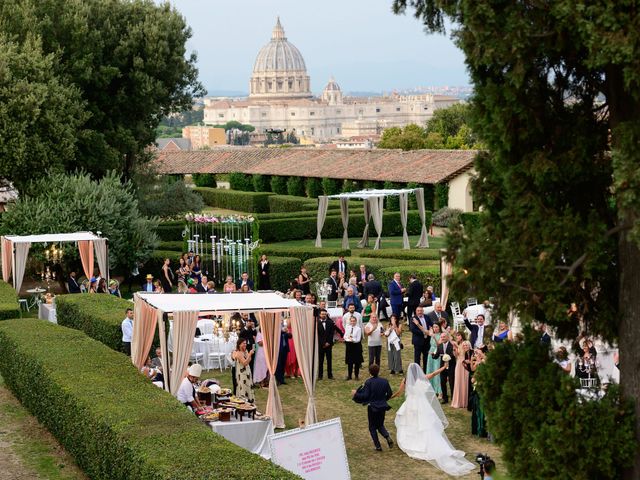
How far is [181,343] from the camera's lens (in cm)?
1557

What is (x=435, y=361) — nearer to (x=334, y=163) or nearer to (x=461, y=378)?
(x=461, y=378)

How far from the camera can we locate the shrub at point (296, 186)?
58.2 meters

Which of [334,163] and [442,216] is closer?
[442,216]

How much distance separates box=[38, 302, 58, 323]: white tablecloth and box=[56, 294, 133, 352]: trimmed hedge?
696 millimetres

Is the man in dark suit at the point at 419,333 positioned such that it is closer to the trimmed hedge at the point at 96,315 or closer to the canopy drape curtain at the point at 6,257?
the trimmed hedge at the point at 96,315

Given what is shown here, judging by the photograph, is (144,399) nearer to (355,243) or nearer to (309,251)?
(309,251)

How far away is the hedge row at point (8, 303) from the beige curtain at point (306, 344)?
874 cm

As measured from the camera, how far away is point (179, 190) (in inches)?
1658

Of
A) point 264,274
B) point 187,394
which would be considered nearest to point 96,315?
point 187,394

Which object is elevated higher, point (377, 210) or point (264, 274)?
point (377, 210)

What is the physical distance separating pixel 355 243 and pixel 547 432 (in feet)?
109

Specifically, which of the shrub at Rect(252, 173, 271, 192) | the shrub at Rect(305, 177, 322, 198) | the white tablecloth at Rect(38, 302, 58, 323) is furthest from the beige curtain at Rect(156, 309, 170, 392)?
the shrub at Rect(252, 173, 271, 192)

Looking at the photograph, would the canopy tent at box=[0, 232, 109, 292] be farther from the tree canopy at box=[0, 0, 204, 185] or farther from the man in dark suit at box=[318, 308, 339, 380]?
the man in dark suit at box=[318, 308, 339, 380]

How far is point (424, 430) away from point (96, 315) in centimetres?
803
